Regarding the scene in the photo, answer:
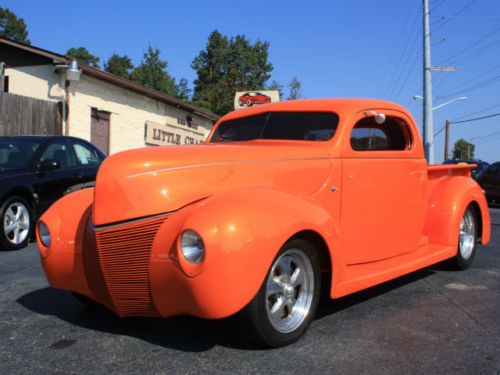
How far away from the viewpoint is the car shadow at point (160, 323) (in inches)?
120

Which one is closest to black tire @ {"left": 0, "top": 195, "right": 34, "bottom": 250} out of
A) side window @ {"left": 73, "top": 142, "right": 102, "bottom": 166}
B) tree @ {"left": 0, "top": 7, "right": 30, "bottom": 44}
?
side window @ {"left": 73, "top": 142, "right": 102, "bottom": 166}

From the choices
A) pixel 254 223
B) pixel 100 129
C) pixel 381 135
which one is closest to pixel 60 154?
pixel 381 135

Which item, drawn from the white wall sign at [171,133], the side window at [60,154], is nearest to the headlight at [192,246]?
the side window at [60,154]

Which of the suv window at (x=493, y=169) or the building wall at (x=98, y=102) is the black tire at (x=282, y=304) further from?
the suv window at (x=493, y=169)

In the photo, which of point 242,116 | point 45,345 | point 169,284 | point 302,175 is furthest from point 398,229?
point 45,345

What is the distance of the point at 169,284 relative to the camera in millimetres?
2736

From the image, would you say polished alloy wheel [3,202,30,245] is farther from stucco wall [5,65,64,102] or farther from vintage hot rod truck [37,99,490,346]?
stucco wall [5,65,64,102]

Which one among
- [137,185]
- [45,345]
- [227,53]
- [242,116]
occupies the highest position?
[227,53]

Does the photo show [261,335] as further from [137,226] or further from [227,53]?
[227,53]

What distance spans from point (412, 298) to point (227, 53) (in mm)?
58487

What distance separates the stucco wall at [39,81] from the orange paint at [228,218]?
32.4 feet

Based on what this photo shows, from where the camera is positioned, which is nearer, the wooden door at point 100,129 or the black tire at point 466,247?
the black tire at point 466,247

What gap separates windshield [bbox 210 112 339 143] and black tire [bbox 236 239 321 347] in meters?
1.16

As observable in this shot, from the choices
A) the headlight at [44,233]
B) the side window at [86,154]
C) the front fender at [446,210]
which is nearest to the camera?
the headlight at [44,233]
